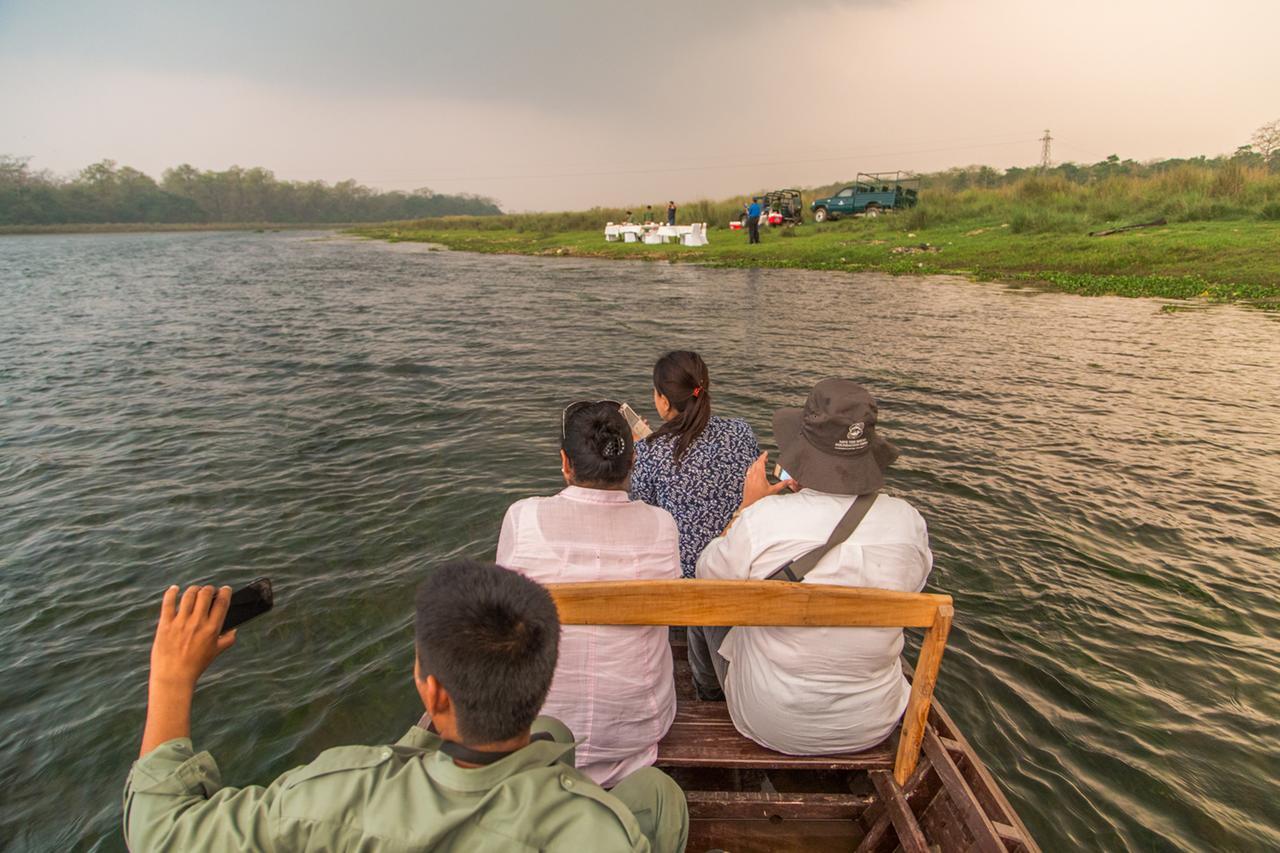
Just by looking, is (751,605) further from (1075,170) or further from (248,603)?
(1075,170)

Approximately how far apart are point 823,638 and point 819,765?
0.74m

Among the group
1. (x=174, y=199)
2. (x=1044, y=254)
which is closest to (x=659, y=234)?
(x=1044, y=254)

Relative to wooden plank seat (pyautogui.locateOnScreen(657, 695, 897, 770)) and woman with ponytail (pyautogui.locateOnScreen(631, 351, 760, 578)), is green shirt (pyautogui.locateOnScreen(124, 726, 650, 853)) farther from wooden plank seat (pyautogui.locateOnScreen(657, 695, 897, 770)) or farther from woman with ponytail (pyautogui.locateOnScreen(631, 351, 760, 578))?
woman with ponytail (pyautogui.locateOnScreen(631, 351, 760, 578))

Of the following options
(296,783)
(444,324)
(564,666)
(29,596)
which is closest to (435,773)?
(296,783)

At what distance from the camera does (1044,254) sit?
74.6 feet

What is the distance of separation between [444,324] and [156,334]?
7.14m

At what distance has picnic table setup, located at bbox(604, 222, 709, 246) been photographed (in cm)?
3678

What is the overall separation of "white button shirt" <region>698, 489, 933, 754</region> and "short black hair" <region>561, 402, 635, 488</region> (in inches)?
23.1

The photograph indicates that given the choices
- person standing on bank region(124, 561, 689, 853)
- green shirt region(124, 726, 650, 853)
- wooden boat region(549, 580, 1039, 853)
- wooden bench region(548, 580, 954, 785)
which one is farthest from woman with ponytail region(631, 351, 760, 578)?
green shirt region(124, 726, 650, 853)

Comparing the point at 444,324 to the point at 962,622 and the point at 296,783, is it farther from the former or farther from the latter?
the point at 296,783

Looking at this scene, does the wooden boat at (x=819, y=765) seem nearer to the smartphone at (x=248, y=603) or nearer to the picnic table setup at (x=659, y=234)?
the smartphone at (x=248, y=603)

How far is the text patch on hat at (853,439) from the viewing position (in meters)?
2.71

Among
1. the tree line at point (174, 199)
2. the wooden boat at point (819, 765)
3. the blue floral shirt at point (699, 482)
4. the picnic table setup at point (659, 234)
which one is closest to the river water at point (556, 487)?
the wooden boat at point (819, 765)

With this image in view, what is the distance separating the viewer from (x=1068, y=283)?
1911 cm
